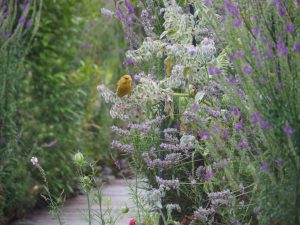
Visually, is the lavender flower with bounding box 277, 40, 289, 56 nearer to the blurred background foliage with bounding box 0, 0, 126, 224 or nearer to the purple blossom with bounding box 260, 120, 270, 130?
the purple blossom with bounding box 260, 120, 270, 130

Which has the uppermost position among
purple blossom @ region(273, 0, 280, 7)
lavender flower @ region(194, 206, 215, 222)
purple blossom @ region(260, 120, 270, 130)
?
purple blossom @ region(273, 0, 280, 7)

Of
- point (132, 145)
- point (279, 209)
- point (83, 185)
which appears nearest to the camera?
point (279, 209)

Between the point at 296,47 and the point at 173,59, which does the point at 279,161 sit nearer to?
the point at 296,47

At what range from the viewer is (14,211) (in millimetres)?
5430

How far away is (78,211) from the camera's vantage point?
5.68m

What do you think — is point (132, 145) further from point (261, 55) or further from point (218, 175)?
point (261, 55)

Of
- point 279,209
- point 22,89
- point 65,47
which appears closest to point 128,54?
point 279,209

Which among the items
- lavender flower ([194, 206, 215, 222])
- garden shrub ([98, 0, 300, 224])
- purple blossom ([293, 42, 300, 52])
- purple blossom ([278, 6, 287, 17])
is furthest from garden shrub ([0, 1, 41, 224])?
purple blossom ([293, 42, 300, 52])

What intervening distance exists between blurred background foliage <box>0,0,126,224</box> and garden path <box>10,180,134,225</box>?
108mm

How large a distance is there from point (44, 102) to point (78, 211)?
3.27 feet

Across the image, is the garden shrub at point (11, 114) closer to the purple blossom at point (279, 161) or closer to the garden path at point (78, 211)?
the garden path at point (78, 211)

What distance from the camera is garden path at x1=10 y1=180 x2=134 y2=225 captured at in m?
5.21

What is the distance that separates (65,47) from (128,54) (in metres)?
2.97

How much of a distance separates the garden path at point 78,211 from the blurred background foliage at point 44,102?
11cm
